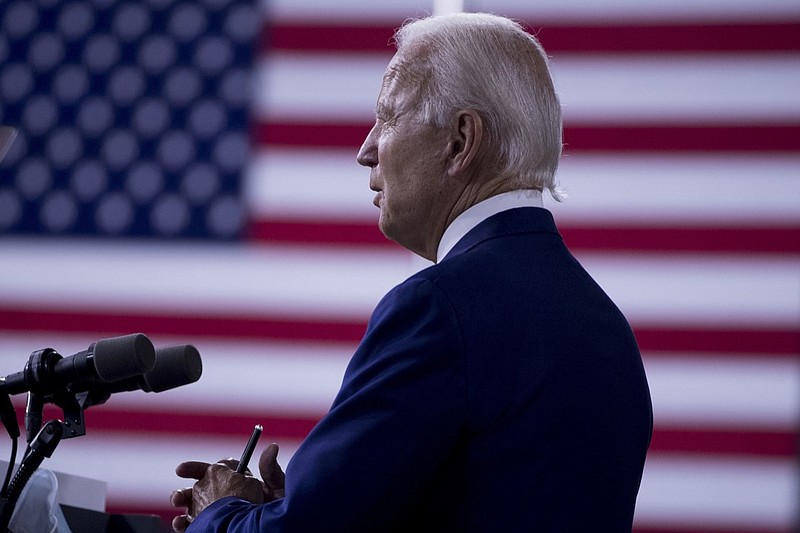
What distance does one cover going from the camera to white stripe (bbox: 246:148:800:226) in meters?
2.91

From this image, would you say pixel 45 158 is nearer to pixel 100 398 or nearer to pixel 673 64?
pixel 673 64

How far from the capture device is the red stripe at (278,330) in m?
2.86

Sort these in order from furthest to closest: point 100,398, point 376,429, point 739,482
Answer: point 739,482 < point 100,398 < point 376,429

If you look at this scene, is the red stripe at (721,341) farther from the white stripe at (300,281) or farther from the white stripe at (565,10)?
the white stripe at (565,10)

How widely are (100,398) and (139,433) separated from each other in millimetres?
1864

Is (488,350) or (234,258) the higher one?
(234,258)

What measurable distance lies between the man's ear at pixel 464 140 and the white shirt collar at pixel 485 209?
0.06 metres

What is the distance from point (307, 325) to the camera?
Result: 3.04 m

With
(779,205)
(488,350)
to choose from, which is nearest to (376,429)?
(488,350)

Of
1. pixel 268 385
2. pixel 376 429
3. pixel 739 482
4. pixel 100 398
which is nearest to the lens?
pixel 376 429

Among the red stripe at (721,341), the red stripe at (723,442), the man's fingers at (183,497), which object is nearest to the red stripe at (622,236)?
the red stripe at (721,341)

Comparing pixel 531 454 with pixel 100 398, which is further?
pixel 100 398

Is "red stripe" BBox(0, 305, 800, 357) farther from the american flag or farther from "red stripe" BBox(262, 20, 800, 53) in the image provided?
"red stripe" BBox(262, 20, 800, 53)

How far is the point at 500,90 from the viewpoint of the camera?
130 centimetres
